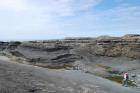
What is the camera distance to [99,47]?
370 ft

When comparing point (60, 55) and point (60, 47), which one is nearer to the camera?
point (60, 55)

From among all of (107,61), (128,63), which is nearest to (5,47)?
(107,61)

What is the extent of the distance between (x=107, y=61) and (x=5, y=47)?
172 feet

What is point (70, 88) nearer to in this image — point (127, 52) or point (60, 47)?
point (127, 52)

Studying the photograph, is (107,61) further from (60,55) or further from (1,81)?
(1,81)

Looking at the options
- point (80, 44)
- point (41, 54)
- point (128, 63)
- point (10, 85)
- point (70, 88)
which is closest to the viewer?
point (10, 85)

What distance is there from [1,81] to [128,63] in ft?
211

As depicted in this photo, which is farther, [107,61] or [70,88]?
[107,61]

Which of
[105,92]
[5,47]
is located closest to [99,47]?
[5,47]

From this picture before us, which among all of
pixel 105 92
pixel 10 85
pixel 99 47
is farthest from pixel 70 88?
pixel 99 47

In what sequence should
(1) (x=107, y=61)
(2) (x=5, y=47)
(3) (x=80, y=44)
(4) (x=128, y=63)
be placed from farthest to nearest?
(2) (x=5, y=47), (3) (x=80, y=44), (1) (x=107, y=61), (4) (x=128, y=63)

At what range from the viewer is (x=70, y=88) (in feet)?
116

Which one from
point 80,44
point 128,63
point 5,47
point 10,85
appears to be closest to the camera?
point 10,85

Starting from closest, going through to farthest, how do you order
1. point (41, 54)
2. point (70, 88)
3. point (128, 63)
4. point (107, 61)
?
point (70, 88), point (128, 63), point (107, 61), point (41, 54)
